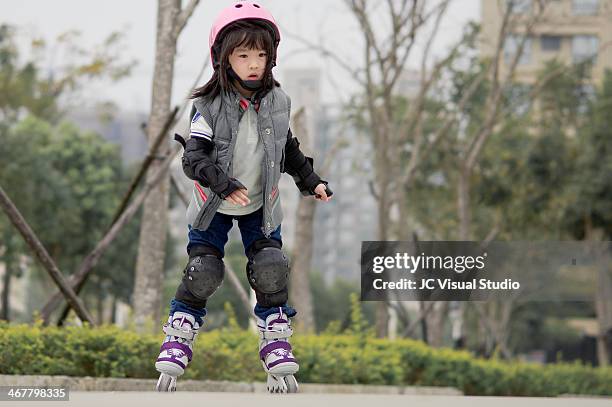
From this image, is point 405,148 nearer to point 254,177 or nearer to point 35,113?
point 35,113

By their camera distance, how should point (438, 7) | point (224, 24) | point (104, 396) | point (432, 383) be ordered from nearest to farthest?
point (224, 24) < point (104, 396) < point (432, 383) < point (438, 7)

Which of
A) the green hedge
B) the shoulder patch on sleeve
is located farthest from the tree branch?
the shoulder patch on sleeve

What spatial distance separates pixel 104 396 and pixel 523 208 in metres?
23.0

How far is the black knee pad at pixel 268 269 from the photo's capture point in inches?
191

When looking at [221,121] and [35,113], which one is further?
[35,113]

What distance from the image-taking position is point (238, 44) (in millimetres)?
4699

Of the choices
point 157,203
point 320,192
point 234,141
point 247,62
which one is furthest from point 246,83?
point 157,203

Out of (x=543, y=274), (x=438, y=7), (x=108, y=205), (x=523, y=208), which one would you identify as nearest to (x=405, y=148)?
(x=523, y=208)

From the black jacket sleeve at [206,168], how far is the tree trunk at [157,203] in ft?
21.3

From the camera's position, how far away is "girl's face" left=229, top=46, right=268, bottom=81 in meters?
4.74

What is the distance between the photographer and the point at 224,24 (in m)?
4.72

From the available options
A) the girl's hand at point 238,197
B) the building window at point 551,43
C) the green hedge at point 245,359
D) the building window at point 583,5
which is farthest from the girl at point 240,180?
the building window at point 551,43

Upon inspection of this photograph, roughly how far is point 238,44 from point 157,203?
7.19 meters

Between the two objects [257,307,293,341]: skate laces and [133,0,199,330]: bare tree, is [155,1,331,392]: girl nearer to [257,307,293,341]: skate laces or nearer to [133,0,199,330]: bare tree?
[257,307,293,341]: skate laces
